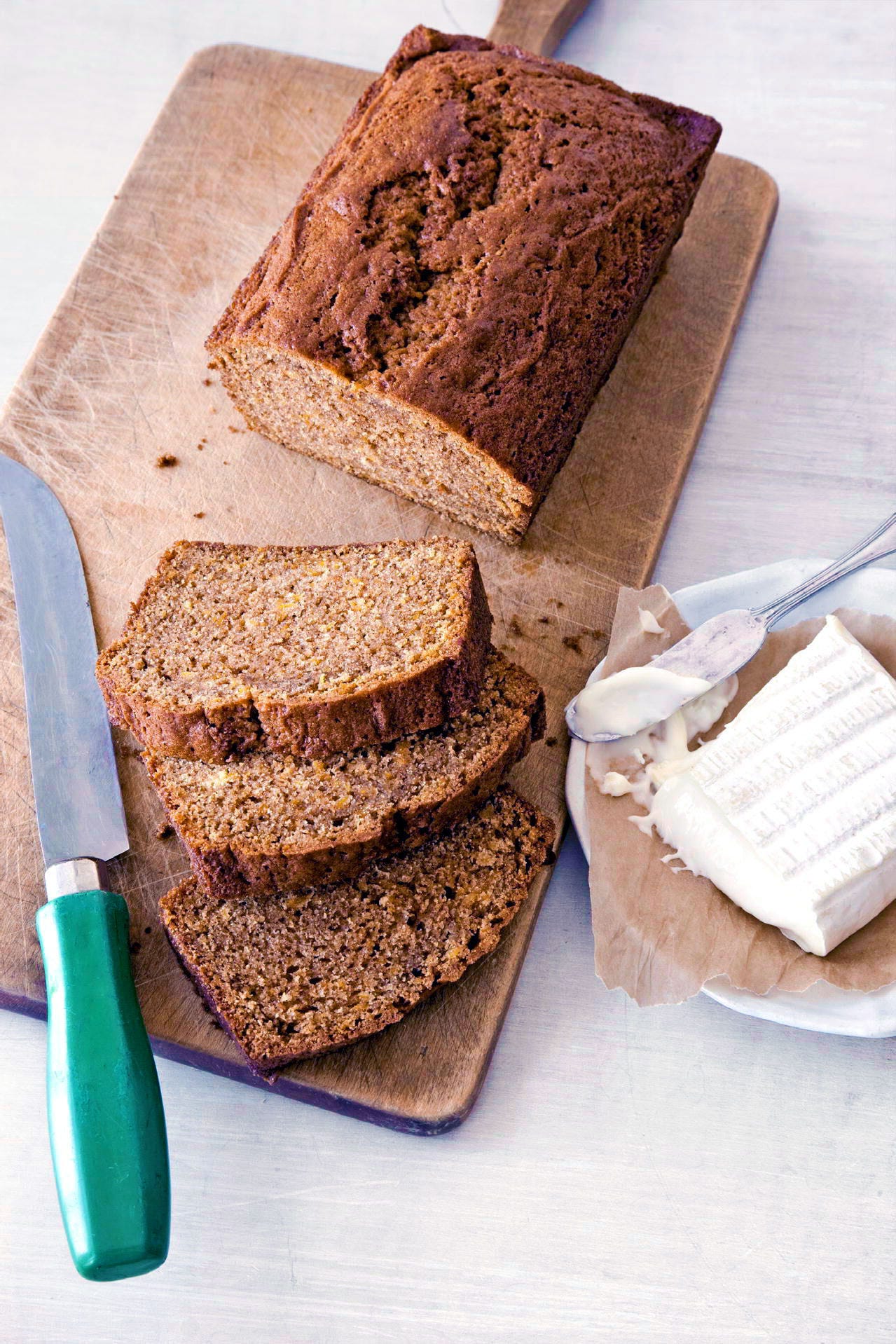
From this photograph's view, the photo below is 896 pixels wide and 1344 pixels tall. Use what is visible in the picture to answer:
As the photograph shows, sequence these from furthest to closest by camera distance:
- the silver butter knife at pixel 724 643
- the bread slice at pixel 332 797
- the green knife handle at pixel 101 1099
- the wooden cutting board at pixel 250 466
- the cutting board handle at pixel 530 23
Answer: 1. the cutting board handle at pixel 530 23
2. the silver butter knife at pixel 724 643
3. the wooden cutting board at pixel 250 466
4. the bread slice at pixel 332 797
5. the green knife handle at pixel 101 1099

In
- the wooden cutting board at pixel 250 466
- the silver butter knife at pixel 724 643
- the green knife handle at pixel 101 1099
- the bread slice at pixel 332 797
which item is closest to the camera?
the green knife handle at pixel 101 1099

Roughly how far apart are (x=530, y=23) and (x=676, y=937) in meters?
3.07

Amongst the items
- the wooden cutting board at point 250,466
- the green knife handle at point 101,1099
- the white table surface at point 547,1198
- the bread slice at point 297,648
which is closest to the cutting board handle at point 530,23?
the wooden cutting board at point 250,466

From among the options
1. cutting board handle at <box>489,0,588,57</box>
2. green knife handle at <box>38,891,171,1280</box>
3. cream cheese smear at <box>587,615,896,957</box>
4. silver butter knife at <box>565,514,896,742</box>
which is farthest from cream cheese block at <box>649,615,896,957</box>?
cutting board handle at <box>489,0,588,57</box>

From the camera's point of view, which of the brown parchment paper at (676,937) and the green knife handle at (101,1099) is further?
the brown parchment paper at (676,937)

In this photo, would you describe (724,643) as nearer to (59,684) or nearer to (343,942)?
(343,942)

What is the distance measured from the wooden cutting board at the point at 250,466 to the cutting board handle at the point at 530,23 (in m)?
0.01

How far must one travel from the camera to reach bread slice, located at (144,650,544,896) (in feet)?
9.09

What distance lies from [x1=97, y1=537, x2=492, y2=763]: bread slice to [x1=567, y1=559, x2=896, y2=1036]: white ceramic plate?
0.45m

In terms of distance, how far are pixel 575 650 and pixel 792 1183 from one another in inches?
56.1

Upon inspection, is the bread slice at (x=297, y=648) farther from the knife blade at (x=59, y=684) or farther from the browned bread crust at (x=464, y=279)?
the browned bread crust at (x=464, y=279)

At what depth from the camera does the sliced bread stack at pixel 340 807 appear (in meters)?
2.79

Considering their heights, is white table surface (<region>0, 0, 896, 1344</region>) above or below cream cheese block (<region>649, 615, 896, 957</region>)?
below

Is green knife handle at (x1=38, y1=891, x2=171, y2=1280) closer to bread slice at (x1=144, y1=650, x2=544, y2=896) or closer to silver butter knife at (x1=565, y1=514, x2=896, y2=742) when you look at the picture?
bread slice at (x1=144, y1=650, x2=544, y2=896)
